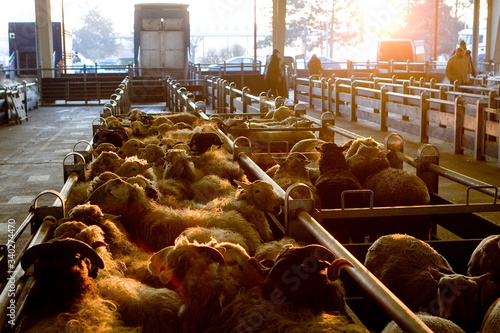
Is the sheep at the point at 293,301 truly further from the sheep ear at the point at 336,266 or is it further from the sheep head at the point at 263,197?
the sheep head at the point at 263,197

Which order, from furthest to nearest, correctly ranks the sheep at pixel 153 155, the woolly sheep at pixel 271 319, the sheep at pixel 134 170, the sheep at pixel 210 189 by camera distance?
the sheep at pixel 153 155
the sheep at pixel 134 170
the sheep at pixel 210 189
the woolly sheep at pixel 271 319

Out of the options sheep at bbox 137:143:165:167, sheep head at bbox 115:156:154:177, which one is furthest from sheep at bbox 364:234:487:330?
sheep at bbox 137:143:165:167

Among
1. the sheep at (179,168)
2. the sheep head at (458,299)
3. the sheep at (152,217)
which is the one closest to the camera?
the sheep head at (458,299)

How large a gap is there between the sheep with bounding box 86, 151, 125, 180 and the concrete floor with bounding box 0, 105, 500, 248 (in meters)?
1.22

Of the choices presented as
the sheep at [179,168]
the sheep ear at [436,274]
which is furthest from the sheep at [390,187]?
the sheep at [179,168]

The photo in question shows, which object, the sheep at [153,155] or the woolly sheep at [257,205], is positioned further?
the sheep at [153,155]

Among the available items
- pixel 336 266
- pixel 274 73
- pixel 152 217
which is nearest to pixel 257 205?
pixel 152 217

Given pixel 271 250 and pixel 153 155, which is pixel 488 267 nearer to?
pixel 271 250

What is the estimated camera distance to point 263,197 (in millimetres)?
4883

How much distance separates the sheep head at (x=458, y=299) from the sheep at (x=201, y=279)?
1.00 metres

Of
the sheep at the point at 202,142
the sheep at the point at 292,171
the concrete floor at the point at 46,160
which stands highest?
the sheep at the point at 202,142

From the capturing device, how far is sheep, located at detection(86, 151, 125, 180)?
6.38 metres

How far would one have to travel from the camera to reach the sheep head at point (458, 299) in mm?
3418

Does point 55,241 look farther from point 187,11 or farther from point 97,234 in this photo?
point 187,11
